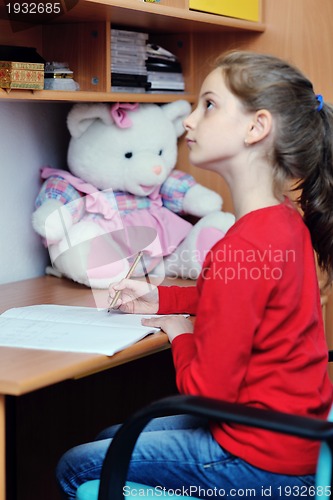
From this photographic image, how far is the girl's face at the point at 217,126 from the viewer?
1457mm

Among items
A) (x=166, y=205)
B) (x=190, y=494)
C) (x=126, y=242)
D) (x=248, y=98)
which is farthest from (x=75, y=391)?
(x=248, y=98)

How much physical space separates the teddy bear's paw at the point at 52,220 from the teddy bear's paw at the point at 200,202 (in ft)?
1.25

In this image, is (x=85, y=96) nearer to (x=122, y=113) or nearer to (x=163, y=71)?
(x=122, y=113)

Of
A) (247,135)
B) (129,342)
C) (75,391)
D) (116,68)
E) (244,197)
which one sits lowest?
(75,391)

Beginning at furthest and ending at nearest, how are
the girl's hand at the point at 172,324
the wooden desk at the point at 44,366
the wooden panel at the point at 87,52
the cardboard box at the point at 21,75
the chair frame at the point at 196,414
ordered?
the wooden panel at the point at 87,52, the cardboard box at the point at 21,75, the girl's hand at the point at 172,324, the wooden desk at the point at 44,366, the chair frame at the point at 196,414

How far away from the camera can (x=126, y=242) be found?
7.00 ft

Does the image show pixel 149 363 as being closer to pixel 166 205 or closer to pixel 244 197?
pixel 166 205

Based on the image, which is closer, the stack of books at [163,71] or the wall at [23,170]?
the wall at [23,170]

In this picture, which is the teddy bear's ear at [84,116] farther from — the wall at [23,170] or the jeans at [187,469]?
the jeans at [187,469]

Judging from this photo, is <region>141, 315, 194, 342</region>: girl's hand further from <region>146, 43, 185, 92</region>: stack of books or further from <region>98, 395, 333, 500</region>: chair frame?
<region>146, 43, 185, 92</region>: stack of books

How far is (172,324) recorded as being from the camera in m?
1.58

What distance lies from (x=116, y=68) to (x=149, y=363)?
803mm

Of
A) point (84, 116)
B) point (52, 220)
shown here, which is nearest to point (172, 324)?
point (52, 220)

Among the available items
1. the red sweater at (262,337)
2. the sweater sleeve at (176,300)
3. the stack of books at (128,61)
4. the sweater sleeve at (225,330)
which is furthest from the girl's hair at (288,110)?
the stack of books at (128,61)
